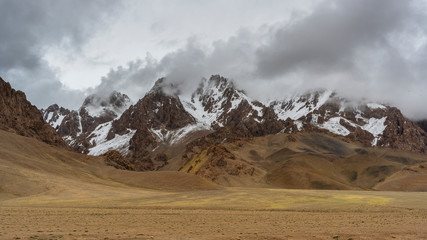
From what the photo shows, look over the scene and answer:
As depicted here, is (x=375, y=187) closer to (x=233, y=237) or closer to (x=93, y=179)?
(x=93, y=179)

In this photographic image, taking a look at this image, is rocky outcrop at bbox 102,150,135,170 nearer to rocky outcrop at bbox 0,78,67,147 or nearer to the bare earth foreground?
the bare earth foreground

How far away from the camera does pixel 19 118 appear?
159m

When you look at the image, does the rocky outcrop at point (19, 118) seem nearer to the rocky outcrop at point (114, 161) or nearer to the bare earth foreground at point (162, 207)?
the bare earth foreground at point (162, 207)

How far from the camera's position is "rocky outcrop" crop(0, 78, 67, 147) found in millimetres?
149250

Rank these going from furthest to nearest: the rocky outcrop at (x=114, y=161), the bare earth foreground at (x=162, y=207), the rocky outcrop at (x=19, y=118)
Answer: the rocky outcrop at (x=114, y=161) < the rocky outcrop at (x=19, y=118) < the bare earth foreground at (x=162, y=207)

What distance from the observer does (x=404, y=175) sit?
184 metres

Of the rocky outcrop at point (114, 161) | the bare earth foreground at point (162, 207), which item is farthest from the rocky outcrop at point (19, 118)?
the rocky outcrop at point (114, 161)

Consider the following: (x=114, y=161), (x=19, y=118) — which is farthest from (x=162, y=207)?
(x=19, y=118)

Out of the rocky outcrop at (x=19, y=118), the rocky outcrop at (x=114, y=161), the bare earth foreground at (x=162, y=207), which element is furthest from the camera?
the rocky outcrop at (x=114, y=161)

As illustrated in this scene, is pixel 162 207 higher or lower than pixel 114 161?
lower

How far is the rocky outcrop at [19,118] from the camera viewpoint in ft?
490

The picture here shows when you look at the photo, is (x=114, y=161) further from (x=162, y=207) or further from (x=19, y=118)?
(x=162, y=207)

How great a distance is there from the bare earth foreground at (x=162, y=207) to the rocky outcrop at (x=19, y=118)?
31.2m

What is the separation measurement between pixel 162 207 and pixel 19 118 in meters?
129
